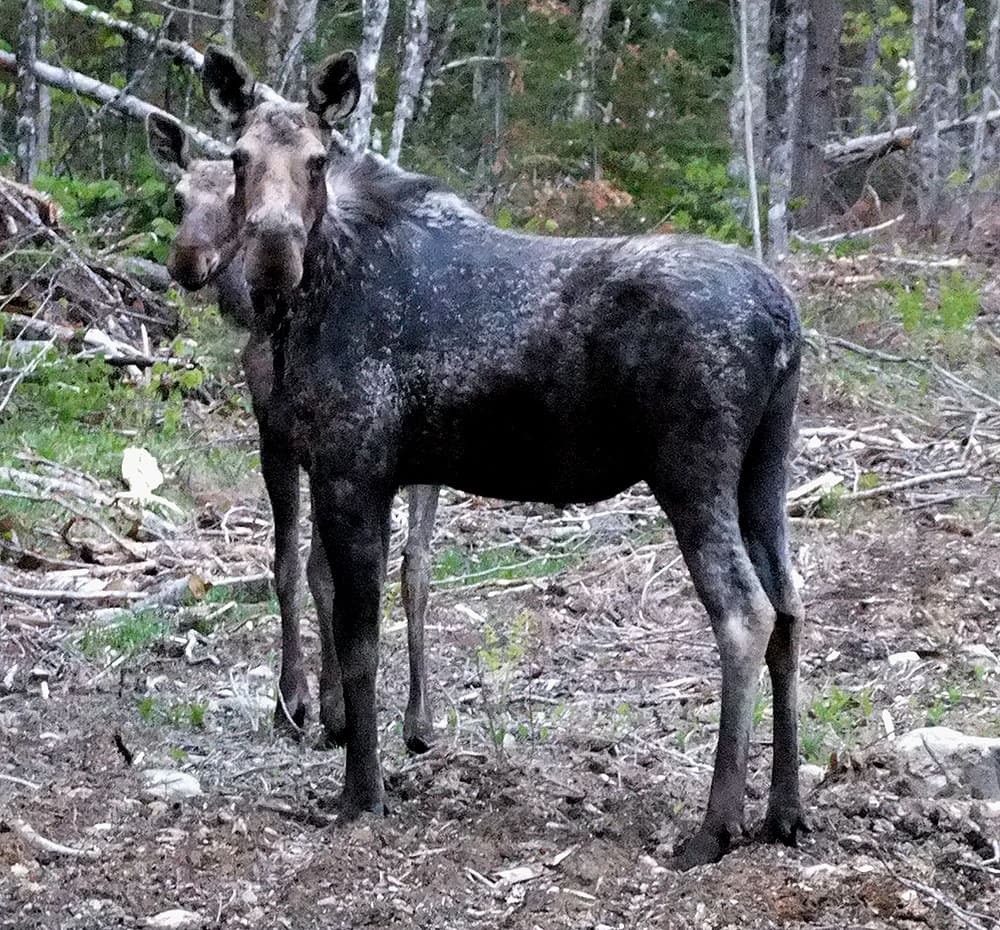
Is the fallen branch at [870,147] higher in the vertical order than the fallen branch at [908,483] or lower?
higher

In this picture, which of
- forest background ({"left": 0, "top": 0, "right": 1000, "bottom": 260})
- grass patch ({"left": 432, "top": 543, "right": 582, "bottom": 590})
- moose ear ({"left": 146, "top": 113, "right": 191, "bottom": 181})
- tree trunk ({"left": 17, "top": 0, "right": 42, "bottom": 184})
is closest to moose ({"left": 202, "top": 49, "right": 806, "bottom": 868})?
moose ear ({"left": 146, "top": 113, "right": 191, "bottom": 181})

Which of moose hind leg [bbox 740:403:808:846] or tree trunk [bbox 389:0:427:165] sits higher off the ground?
tree trunk [bbox 389:0:427:165]

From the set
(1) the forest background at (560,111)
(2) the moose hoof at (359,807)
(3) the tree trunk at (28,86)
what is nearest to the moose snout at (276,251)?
(2) the moose hoof at (359,807)

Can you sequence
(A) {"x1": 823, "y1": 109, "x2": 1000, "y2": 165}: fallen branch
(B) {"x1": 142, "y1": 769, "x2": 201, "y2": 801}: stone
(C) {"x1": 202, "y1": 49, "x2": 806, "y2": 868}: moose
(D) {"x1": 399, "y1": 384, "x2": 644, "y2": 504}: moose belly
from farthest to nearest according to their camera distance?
1. (A) {"x1": 823, "y1": 109, "x2": 1000, "y2": 165}: fallen branch
2. (B) {"x1": 142, "y1": 769, "x2": 201, "y2": 801}: stone
3. (D) {"x1": 399, "y1": 384, "x2": 644, "y2": 504}: moose belly
4. (C) {"x1": 202, "y1": 49, "x2": 806, "y2": 868}: moose

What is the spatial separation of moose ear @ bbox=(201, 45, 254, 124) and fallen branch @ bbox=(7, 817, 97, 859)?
2815 millimetres

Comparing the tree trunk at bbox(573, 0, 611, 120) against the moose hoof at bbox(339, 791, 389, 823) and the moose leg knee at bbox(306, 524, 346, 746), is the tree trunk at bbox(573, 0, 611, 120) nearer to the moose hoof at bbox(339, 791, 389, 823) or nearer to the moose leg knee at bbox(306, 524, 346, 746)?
the moose leg knee at bbox(306, 524, 346, 746)

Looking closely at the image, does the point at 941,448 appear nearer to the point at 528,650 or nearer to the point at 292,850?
the point at 528,650

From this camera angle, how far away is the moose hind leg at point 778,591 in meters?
4.86

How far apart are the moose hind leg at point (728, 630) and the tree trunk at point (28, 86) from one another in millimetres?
12696

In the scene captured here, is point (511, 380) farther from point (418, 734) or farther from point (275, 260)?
point (418, 734)

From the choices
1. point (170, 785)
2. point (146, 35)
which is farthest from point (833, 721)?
point (146, 35)

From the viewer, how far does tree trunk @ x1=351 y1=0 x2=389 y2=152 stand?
11656mm

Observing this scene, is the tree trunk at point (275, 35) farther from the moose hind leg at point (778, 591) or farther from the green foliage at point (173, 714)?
the moose hind leg at point (778, 591)

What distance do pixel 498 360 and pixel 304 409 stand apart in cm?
79
